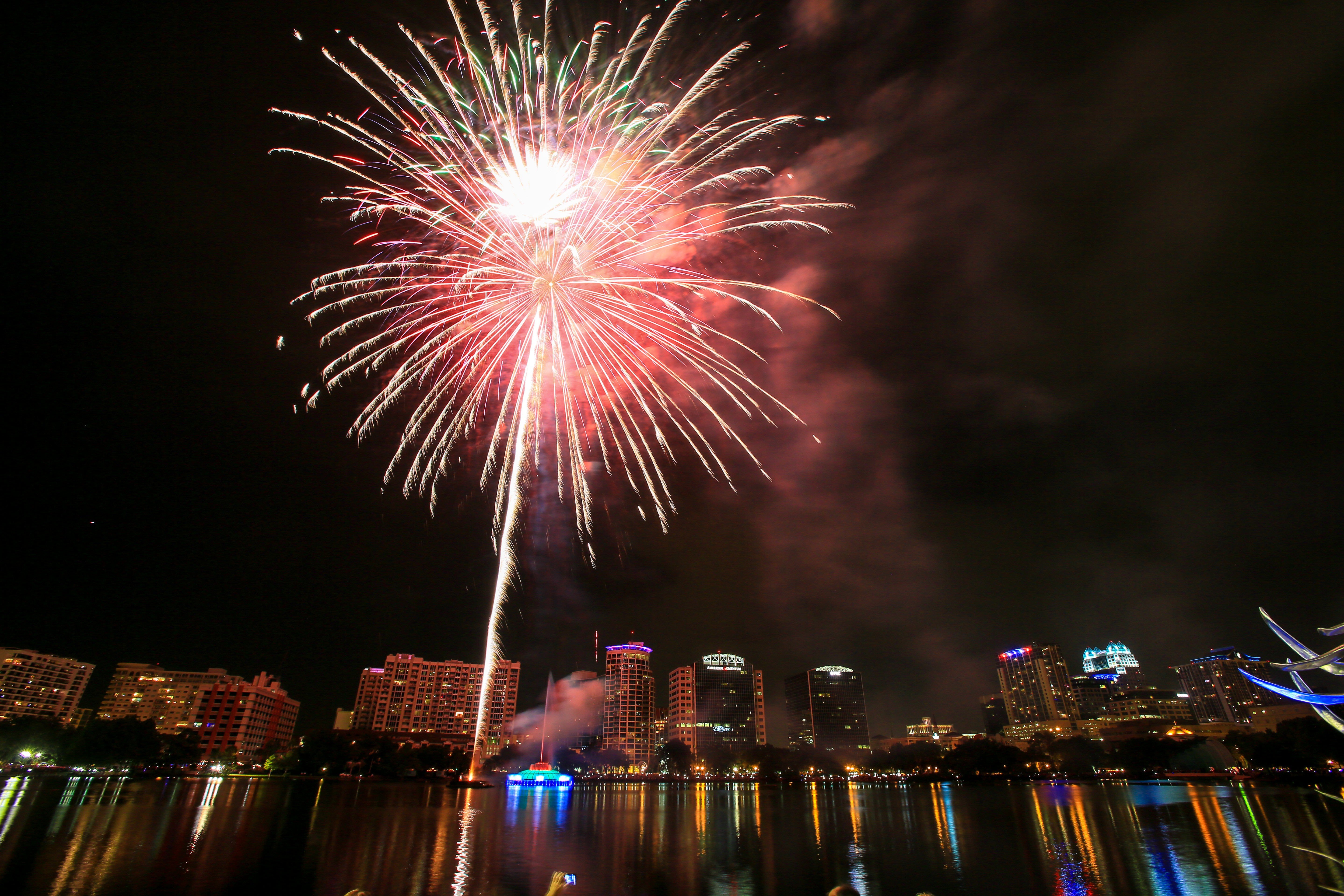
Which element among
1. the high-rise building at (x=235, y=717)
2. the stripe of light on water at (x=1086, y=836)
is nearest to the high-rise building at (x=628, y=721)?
the high-rise building at (x=235, y=717)

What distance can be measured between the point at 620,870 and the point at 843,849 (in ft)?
41.0

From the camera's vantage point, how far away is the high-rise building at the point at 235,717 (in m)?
129

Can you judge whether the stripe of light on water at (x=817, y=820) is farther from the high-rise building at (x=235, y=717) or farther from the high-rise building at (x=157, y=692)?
the high-rise building at (x=157, y=692)

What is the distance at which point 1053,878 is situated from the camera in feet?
74.8

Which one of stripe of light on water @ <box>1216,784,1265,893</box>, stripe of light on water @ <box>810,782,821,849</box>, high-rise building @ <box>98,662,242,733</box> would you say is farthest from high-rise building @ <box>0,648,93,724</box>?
stripe of light on water @ <box>1216,784,1265,893</box>

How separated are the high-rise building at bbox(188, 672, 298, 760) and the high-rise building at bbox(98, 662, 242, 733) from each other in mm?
2692

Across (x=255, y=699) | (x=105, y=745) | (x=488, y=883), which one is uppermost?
(x=255, y=699)

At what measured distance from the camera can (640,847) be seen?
2975 centimetres

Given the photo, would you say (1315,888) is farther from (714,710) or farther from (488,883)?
(714,710)

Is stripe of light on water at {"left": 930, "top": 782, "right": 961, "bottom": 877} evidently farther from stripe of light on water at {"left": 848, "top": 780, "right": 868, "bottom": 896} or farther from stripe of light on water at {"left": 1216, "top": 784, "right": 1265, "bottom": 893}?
stripe of light on water at {"left": 1216, "top": 784, "right": 1265, "bottom": 893}

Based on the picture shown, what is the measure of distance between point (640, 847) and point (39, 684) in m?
175

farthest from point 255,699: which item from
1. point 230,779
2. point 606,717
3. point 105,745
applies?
point 606,717

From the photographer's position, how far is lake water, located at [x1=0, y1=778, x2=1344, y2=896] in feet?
67.3

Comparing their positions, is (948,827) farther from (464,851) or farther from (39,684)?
(39,684)
